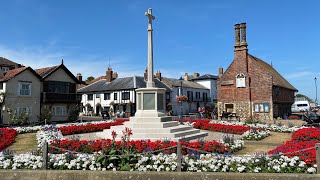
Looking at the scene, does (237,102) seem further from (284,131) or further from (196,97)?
(196,97)

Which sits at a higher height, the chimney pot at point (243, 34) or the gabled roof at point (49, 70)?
the chimney pot at point (243, 34)

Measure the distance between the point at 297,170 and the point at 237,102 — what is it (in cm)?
3036

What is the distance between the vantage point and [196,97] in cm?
6681

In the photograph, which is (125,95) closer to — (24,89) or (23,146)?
(24,89)

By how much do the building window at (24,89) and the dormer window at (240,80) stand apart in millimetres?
28196

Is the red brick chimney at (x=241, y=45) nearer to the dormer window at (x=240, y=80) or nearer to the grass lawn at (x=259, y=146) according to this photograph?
the dormer window at (x=240, y=80)

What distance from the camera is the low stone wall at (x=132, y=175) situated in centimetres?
691

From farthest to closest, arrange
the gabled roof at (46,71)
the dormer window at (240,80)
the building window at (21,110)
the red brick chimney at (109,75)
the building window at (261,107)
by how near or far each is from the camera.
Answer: the red brick chimney at (109,75) < the dormer window at (240,80) < the gabled roof at (46,71) < the building window at (261,107) < the building window at (21,110)

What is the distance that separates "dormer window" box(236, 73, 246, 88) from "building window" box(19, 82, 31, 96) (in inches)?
1110

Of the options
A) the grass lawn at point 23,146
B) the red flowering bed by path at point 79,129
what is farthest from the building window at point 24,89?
the grass lawn at point 23,146

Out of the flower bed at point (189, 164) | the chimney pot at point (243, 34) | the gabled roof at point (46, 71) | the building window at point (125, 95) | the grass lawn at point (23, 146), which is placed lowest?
the grass lawn at point (23, 146)

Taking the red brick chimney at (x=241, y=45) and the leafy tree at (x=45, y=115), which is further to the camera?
the red brick chimney at (x=241, y=45)

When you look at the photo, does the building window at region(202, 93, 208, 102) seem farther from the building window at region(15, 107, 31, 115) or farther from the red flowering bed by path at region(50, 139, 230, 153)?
the red flowering bed by path at region(50, 139, 230, 153)

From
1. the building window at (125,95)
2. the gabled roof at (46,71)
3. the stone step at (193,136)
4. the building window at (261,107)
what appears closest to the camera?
the stone step at (193,136)
